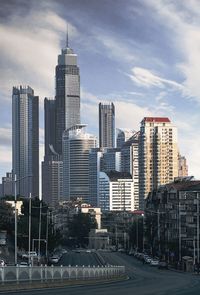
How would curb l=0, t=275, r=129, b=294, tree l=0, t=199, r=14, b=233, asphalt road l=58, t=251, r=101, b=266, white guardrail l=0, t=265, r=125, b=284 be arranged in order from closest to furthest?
curb l=0, t=275, r=129, b=294 → white guardrail l=0, t=265, r=125, b=284 → asphalt road l=58, t=251, r=101, b=266 → tree l=0, t=199, r=14, b=233

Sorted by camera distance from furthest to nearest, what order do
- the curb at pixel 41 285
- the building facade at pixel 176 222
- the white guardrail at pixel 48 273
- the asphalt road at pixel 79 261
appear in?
the building facade at pixel 176 222 → the asphalt road at pixel 79 261 → the white guardrail at pixel 48 273 → the curb at pixel 41 285

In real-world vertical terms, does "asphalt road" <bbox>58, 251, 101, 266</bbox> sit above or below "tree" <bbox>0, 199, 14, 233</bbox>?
below

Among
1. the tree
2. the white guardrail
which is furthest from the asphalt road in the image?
the white guardrail

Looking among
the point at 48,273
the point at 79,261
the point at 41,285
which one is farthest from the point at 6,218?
the point at 41,285

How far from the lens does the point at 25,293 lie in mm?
43031

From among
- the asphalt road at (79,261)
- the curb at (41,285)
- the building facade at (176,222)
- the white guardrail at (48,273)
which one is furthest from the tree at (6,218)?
the curb at (41,285)

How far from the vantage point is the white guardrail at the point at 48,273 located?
47188 millimetres

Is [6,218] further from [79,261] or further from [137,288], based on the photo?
[137,288]

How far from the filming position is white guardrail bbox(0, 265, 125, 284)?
155 feet

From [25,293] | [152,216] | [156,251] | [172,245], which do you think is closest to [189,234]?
[172,245]

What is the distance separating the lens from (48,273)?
55.2m

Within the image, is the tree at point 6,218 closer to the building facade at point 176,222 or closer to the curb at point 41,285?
the building facade at point 176,222

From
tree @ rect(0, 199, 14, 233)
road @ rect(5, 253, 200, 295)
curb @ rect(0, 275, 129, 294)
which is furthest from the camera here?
tree @ rect(0, 199, 14, 233)

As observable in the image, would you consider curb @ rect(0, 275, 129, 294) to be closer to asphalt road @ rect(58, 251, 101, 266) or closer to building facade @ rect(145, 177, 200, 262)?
asphalt road @ rect(58, 251, 101, 266)
